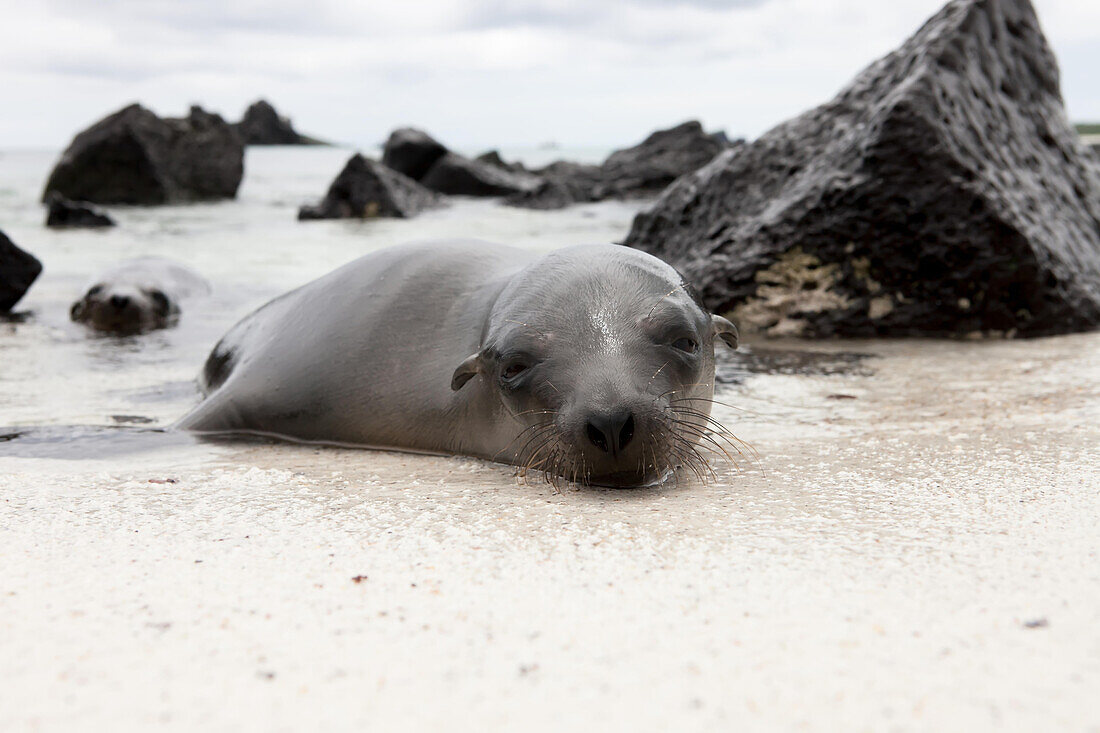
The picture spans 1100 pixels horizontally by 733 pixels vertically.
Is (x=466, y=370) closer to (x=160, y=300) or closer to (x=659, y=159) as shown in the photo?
(x=160, y=300)

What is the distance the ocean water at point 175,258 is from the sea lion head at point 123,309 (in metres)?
0.14

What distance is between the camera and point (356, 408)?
3.58 metres

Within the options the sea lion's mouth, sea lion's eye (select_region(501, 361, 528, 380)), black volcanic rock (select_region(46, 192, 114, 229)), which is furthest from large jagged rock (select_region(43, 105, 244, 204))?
the sea lion's mouth

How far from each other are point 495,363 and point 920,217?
3332 mm

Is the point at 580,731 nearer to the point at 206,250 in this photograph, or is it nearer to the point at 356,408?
the point at 356,408

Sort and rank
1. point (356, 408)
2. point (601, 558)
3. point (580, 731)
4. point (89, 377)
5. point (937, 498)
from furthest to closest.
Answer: point (89, 377), point (356, 408), point (937, 498), point (601, 558), point (580, 731)

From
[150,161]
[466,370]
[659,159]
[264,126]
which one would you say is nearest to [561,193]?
[659,159]

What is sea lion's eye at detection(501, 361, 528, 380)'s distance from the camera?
2.93m

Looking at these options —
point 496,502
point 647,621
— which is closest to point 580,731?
point 647,621

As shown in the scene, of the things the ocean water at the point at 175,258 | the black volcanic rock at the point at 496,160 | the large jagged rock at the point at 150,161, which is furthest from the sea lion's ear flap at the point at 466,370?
the black volcanic rock at the point at 496,160

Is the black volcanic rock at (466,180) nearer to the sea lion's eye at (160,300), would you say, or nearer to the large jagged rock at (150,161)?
the large jagged rock at (150,161)

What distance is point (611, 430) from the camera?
8.32 feet

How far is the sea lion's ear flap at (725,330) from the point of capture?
327 cm

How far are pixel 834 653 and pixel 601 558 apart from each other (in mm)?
590
